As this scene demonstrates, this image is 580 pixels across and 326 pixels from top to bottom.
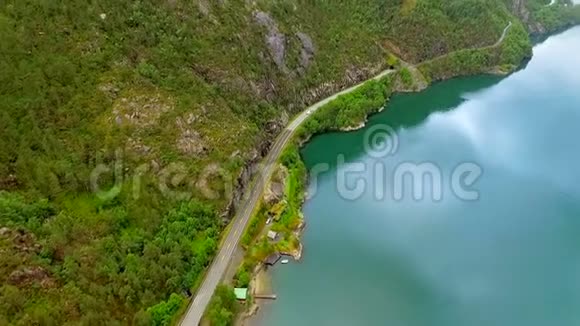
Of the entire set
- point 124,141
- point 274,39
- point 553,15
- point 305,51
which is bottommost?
point 124,141

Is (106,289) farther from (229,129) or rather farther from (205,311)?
(229,129)

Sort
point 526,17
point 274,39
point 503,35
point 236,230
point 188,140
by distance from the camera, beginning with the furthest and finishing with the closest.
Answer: point 526,17 < point 503,35 < point 274,39 < point 188,140 < point 236,230

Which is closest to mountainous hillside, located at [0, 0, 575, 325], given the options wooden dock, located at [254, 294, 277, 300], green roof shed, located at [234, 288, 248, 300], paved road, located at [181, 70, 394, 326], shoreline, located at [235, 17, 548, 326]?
paved road, located at [181, 70, 394, 326]

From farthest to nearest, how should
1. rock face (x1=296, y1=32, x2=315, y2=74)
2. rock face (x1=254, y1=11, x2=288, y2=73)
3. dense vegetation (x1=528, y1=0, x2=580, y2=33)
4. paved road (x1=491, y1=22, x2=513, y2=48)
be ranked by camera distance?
1. dense vegetation (x1=528, y1=0, x2=580, y2=33)
2. paved road (x1=491, y1=22, x2=513, y2=48)
3. rock face (x1=296, y1=32, x2=315, y2=74)
4. rock face (x1=254, y1=11, x2=288, y2=73)

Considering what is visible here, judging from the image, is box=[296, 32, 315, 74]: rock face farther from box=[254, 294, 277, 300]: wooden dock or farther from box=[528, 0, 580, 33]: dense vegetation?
box=[528, 0, 580, 33]: dense vegetation

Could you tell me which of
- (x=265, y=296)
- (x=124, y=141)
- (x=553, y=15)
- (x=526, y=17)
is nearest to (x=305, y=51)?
(x=124, y=141)

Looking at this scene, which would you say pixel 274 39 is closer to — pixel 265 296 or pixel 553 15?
pixel 265 296

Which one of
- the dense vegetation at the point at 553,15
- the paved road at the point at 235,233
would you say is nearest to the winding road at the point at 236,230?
the paved road at the point at 235,233
